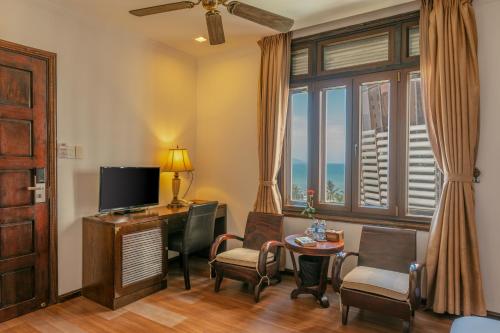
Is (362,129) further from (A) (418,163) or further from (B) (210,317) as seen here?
(B) (210,317)

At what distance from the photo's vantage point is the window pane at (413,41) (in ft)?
11.0

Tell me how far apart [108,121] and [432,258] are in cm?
361

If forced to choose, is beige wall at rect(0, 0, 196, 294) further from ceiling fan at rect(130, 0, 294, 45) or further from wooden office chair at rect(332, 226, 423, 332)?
wooden office chair at rect(332, 226, 423, 332)

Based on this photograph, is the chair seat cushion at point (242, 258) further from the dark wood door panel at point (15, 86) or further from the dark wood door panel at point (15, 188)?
the dark wood door panel at point (15, 86)

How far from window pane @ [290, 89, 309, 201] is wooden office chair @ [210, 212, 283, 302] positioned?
19.7 inches

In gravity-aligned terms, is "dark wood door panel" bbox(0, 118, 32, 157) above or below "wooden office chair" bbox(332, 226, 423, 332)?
above

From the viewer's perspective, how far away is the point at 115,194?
3572mm

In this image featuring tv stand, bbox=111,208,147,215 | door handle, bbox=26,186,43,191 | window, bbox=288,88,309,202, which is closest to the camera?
door handle, bbox=26,186,43,191

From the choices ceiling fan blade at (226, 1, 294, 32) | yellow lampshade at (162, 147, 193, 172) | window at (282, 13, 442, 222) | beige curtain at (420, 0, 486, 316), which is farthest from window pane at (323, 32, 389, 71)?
yellow lampshade at (162, 147, 193, 172)

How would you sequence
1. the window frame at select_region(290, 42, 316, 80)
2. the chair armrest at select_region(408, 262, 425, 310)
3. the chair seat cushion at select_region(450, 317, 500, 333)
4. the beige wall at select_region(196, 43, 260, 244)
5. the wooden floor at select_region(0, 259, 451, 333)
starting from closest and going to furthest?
the chair seat cushion at select_region(450, 317, 500, 333)
the chair armrest at select_region(408, 262, 425, 310)
the wooden floor at select_region(0, 259, 451, 333)
the window frame at select_region(290, 42, 316, 80)
the beige wall at select_region(196, 43, 260, 244)

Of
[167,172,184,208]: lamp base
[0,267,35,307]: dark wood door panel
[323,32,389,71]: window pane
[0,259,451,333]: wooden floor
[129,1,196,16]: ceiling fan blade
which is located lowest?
[0,259,451,333]: wooden floor

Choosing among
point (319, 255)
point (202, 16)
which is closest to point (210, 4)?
point (202, 16)

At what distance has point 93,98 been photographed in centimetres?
363

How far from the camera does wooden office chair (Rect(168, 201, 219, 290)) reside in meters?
3.69
